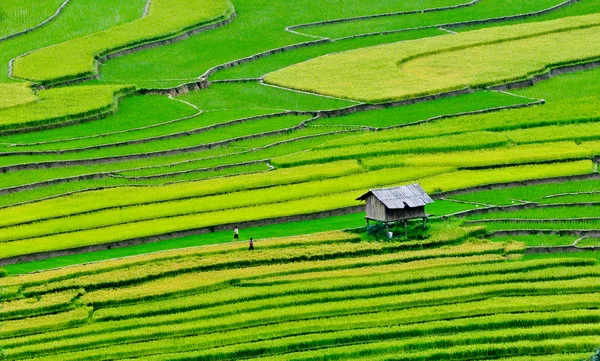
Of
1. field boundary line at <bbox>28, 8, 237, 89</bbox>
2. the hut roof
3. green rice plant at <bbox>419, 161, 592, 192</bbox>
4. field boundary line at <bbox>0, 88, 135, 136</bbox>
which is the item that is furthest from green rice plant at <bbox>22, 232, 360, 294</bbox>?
field boundary line at <bbox>28, 8, 237, 89</bbox>

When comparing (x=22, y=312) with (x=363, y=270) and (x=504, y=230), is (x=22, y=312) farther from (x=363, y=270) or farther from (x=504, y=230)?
(x=504, y=230)

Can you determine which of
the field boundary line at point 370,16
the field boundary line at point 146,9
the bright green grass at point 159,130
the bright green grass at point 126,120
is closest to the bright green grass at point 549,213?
the bright green grass at point 159,130

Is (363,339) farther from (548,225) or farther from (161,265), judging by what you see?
(548,225)

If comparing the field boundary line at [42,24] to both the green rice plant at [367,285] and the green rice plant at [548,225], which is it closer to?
the green rice plant at [548,225]

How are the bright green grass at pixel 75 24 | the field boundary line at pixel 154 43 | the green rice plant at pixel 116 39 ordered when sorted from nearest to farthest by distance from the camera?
1. the field boundary line at pixel 154 43
2. the green rice plant at pixel 116 39
3. the bright green grass at pixel 75 24

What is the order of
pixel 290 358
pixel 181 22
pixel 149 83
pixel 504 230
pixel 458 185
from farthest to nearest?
pixel 181 22, pixel 149 83, pixel 458 185, pixel 504 230, pixel 290 358

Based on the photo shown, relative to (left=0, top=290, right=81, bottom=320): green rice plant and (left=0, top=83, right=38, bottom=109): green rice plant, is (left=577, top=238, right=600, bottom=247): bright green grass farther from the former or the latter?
(left=0, top=83, right=38, bottom=109): green rice plant

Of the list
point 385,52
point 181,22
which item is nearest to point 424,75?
→ point 385,52
